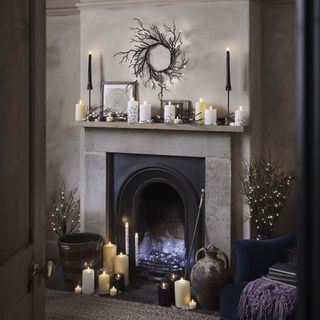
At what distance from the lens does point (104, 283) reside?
152 inches

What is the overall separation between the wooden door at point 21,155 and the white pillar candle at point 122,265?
8.23 ft

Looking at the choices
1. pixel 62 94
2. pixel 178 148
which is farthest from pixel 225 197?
pixel 62 94

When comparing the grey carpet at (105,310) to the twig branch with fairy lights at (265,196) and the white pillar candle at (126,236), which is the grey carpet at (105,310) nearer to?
the white pillar candle at (126,236)

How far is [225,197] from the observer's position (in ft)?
12.6

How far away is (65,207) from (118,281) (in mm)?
998

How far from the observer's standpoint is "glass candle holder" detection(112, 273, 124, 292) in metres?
3.90

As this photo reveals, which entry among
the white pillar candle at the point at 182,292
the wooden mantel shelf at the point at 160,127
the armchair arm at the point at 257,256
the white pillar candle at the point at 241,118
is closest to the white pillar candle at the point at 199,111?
the wooden mantel shelf at the point at 160,127

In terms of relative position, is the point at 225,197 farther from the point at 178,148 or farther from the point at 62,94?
the point at 62,94

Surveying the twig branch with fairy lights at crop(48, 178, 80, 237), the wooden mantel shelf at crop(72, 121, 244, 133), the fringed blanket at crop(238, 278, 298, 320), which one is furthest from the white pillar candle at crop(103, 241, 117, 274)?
the fringed blanket at crop(238, 278, 298, 320)

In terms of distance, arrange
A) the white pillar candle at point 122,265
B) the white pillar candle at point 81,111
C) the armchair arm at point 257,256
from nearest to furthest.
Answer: the armchair arm at point 257,256, the white pillar candle at point 122,265, the white pillar candle at point 81,111

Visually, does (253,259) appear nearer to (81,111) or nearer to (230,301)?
(230,301)

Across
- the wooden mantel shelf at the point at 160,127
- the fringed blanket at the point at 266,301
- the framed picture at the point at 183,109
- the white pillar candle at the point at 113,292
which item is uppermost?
the framed picture at the point at 183,109

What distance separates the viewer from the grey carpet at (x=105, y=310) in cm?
342

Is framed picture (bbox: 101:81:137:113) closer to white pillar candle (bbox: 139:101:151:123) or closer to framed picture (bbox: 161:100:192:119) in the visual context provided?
white pillar candle (bbox: 139:101:151:123)
